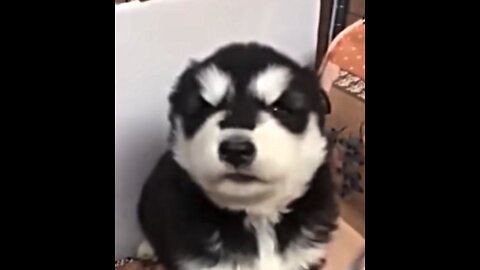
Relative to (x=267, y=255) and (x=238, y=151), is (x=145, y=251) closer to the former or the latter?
(x=267, y=255)

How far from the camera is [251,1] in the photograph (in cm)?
123

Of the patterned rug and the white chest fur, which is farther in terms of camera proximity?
the patterned rug

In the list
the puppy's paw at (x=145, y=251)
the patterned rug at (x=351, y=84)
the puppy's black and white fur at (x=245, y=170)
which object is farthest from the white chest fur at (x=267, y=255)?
the patterned rug at (x=351, y=84)

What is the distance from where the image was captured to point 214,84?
3.05ft

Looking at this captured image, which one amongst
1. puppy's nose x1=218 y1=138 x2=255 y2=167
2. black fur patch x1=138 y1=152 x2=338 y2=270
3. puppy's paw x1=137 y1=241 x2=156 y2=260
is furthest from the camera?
puppy's paw x1=137 y1=241 x2=156 y2=260

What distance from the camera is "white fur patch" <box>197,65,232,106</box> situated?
923mm

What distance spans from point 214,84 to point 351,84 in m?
0.44

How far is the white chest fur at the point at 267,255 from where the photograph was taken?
0.98 metres

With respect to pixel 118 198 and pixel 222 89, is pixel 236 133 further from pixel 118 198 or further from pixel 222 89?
pixel 118 198

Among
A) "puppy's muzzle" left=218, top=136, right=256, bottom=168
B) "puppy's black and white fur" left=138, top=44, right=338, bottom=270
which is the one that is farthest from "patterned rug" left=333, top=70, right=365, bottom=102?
"puppy's muzzle" left=218, top=136, right=256, bottom=168

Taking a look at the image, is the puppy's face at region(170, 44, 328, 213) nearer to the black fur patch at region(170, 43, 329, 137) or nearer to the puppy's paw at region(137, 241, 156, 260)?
the black fur patch at region(170, 43, 329, 137)

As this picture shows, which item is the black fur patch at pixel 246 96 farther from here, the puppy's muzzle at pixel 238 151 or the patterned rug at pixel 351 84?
the patterned rug at pixel 351 84
